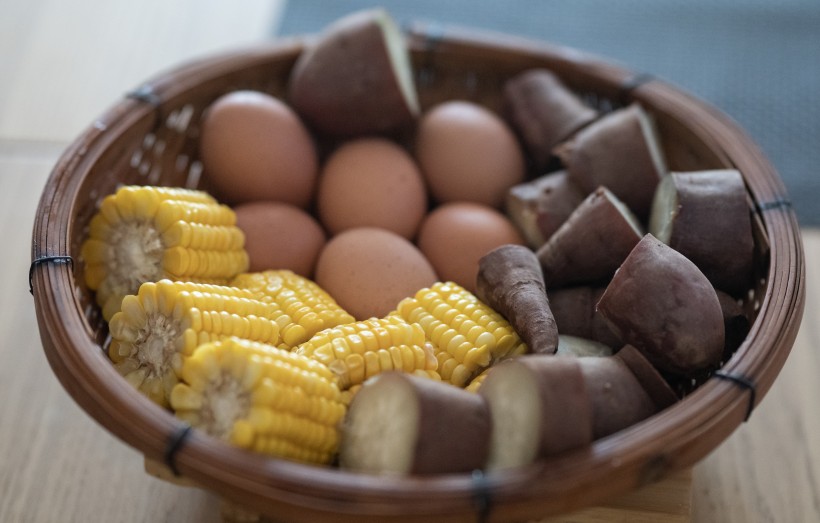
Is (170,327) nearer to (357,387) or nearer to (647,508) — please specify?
(357,387)

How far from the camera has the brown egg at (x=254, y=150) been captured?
1297 mm

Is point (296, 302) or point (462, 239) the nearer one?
point (296, 302)

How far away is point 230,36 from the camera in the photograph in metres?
1.85

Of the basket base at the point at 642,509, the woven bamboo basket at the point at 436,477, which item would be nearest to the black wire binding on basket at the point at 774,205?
the woven bamboo basket at the point at 436,477

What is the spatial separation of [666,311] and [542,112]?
20.2 inches

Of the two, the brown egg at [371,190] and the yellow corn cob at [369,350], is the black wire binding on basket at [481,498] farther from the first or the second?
the brown egg at [371,190]

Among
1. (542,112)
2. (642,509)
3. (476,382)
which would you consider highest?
(542,112)

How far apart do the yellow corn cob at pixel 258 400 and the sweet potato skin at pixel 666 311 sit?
0.37 m

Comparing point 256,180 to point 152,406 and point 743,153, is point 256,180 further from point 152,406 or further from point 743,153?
point 743,153

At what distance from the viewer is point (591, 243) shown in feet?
3.73

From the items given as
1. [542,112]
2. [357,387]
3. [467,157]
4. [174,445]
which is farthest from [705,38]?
[174,445]

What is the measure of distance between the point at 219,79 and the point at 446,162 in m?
0.40

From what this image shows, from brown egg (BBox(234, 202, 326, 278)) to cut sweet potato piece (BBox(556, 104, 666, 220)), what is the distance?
422 mm

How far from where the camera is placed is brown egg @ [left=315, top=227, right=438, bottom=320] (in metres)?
1.18
